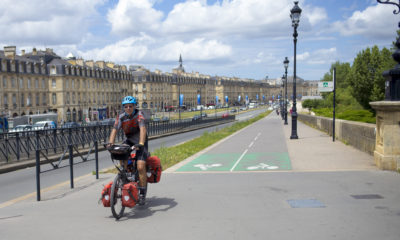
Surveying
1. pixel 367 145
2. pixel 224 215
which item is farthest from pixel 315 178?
pixel 367 145

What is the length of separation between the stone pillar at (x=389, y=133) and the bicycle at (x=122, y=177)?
595 centimetres

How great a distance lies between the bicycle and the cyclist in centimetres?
12

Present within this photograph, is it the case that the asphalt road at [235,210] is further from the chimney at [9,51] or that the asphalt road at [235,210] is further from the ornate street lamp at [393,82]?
the chimney at [9,51]

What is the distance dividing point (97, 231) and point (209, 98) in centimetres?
17478

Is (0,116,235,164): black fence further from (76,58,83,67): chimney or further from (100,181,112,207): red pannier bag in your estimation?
(76,58,83,67): chimney

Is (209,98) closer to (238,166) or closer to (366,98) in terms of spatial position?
(366,98)

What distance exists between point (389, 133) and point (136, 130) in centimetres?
597

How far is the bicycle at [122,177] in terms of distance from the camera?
6.06m

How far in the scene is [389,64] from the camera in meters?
59.5

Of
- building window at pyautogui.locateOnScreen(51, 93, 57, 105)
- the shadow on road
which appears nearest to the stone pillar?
the shadow on road

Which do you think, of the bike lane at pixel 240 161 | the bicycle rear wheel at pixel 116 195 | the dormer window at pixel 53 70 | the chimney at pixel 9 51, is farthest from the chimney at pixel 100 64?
the bicycle rear wheel at pixel 116 195

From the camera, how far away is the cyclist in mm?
6508

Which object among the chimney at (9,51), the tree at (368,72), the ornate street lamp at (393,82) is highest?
the chimney at (9,51)

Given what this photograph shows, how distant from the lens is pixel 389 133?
946cm
